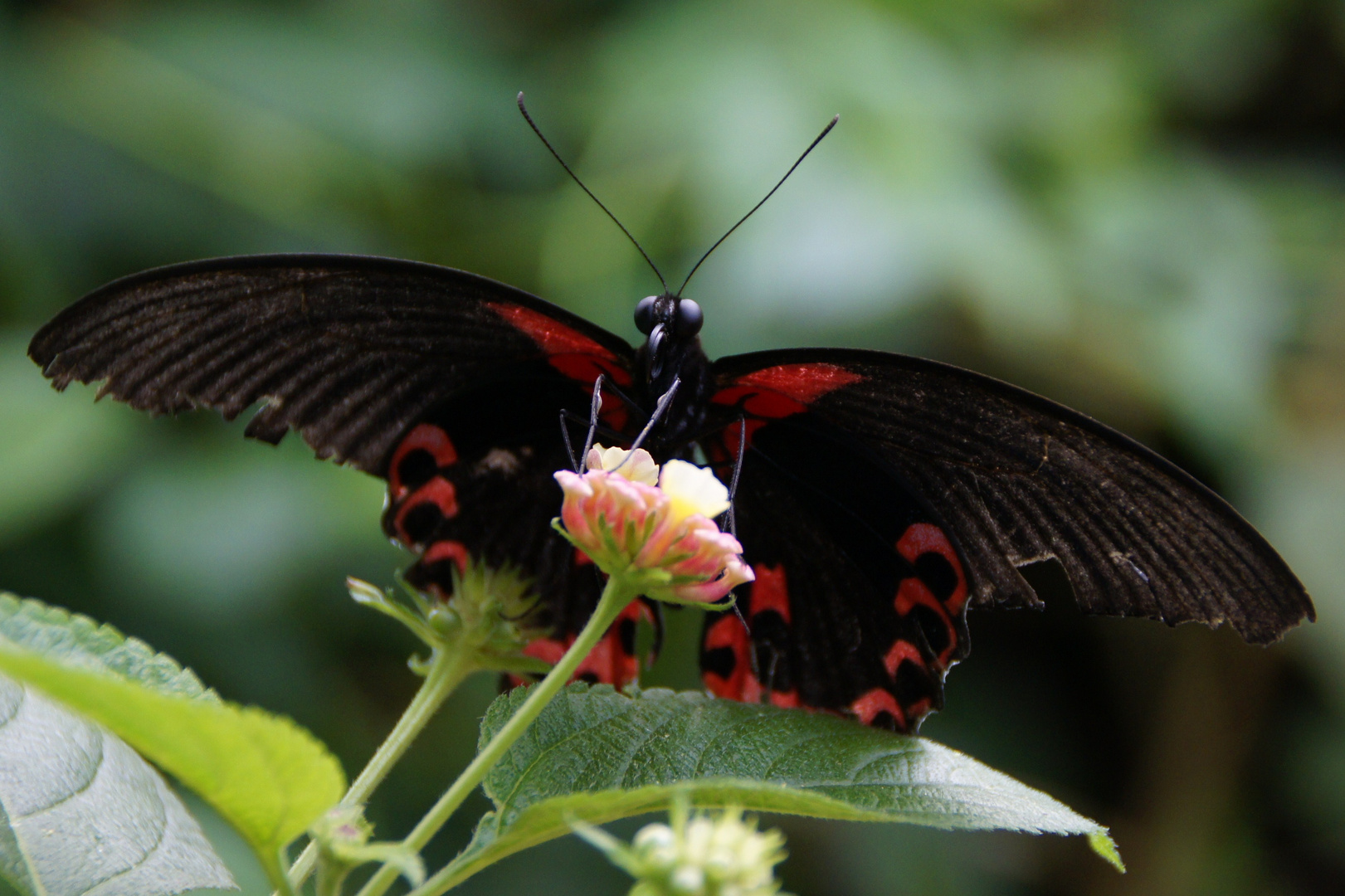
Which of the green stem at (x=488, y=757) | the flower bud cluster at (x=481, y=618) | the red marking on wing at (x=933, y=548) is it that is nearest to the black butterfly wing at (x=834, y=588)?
the red marking on wing at (x=933, y=548)

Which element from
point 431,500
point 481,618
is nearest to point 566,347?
point 431,500

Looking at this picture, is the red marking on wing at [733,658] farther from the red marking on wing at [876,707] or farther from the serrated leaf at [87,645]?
the serrated leaf at [87,645]

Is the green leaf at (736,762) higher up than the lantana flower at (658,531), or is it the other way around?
the lantana flower at (658,531)

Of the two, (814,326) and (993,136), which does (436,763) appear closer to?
(814,326)

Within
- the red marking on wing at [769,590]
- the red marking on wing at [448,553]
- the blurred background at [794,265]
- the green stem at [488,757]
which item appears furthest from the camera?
the blurred background at [794,265]

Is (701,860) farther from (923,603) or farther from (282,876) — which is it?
(923,603)

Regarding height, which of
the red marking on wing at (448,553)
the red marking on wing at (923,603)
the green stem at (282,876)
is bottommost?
the green stem at (282,876)
